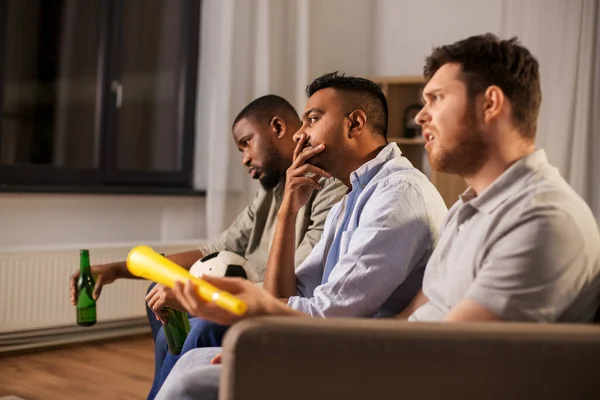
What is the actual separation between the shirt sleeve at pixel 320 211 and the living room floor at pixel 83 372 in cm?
98

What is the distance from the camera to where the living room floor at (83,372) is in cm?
301

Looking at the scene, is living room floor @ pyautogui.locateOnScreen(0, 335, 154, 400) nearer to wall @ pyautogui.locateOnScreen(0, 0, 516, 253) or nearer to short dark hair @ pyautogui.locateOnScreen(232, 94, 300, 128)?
wall @ pyautogui.locateOnScreen(0, 0, 516, 253)

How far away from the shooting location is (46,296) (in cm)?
376

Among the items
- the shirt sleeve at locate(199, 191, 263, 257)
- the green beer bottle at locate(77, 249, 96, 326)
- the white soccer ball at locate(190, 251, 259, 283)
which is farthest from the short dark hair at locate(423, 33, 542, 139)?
the shirt sleeve at locate(199, 191, 263, 257)

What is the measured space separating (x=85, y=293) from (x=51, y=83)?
1927 millimetres

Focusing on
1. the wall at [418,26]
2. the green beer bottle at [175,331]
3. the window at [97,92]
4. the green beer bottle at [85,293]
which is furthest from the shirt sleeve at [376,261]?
the wall at [418,26]

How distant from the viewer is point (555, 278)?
43.6 inches

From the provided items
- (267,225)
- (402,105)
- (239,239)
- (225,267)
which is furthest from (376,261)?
(402,105)

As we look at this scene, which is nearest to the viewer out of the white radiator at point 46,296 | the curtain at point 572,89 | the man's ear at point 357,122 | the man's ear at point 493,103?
the man's ear at point 493,103

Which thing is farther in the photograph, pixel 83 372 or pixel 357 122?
pixel 83 372

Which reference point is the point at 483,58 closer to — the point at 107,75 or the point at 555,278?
the point at 555,278

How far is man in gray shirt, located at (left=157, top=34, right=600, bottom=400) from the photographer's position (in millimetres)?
1113

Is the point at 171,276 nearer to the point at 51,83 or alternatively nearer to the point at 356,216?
the point at 356,216

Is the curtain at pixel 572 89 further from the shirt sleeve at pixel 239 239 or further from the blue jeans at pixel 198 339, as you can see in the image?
the blue jeans at pixel 198 339
